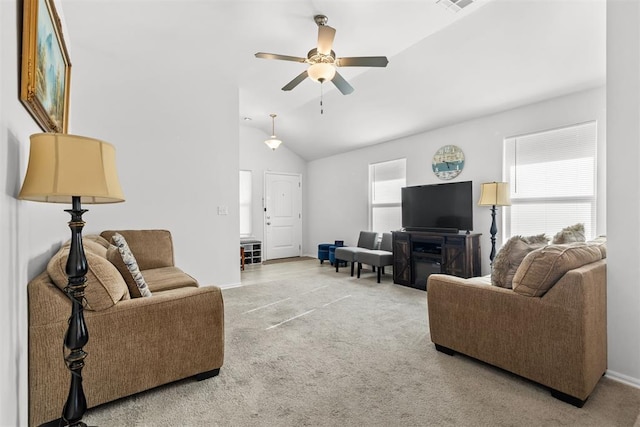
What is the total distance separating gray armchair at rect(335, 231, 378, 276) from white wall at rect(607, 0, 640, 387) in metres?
3.40

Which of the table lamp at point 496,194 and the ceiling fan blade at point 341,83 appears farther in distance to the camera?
the table lamp at point 496,194

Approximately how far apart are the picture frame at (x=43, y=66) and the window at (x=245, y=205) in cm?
448

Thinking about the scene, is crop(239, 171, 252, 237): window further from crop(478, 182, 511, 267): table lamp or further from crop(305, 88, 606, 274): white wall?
crop(478, 182, 511, 267): table lamp

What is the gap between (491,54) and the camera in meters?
3.34

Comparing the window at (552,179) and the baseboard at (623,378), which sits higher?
the window at (552,179)

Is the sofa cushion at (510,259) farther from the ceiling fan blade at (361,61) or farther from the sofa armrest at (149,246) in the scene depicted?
the sofa armrest at (149,246)

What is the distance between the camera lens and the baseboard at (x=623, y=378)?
1.96m

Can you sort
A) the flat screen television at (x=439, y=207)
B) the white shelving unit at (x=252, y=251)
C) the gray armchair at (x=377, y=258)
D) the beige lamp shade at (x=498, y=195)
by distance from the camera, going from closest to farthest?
1. the beige lamp shade at (x=498, y=195)
2. the flat screen television at (x=439, y=207)
3. the gray armchair at (x=377, y=258)
4. the white shelving unit at (x=252, y=251)

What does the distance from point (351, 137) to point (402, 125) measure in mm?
1205

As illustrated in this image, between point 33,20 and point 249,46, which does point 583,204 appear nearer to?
point 249,46

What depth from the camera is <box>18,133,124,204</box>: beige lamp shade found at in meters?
1.19

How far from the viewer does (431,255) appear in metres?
4.37

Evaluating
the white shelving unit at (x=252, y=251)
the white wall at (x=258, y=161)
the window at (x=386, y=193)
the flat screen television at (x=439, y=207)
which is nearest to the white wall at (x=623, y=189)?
the flat screen television at (x=439, y=207)

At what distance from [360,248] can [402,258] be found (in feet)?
3.58
